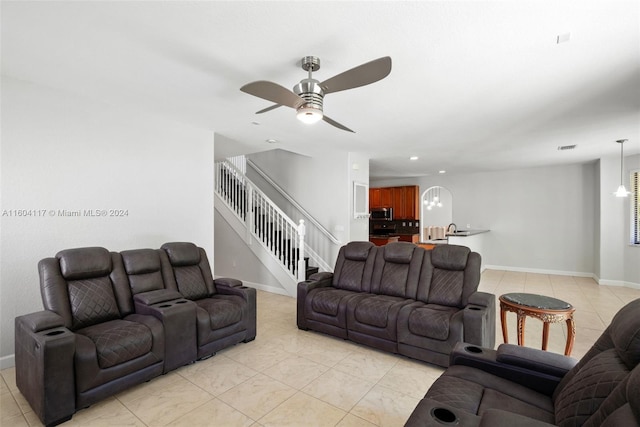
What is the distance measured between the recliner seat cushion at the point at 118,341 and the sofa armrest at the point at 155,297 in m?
0.26

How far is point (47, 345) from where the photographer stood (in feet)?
6.48

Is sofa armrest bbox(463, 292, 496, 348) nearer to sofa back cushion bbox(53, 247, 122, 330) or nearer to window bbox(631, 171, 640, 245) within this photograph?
sofa back cushion bbox(53, 247, 122, 330)

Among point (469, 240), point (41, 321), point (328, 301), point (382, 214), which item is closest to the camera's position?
point (41, 321)

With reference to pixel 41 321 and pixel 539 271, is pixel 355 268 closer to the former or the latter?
pixel 41 321

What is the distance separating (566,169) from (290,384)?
8.40 m

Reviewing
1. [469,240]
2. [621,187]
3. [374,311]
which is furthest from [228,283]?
[621,187]

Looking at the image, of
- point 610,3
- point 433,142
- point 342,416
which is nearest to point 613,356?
point 342,416

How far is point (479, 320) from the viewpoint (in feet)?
8.69

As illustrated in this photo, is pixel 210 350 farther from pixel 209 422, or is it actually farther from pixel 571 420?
pixel 571 420

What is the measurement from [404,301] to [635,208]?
6.35 meters

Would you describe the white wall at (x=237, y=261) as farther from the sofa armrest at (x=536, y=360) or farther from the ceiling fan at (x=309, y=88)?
the sofa armrest at (x=536, y=360)

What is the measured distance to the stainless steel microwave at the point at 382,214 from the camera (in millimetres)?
10039

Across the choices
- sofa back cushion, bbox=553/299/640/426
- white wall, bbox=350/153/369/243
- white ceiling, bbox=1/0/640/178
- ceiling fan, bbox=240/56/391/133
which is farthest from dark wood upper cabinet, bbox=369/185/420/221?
sofa back cushion, bbox=553/299/640/426

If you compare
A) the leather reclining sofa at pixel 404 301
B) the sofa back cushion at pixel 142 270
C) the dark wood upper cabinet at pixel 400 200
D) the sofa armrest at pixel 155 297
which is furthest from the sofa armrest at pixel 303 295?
the dark wood upper cabinet at pixel 400 200
